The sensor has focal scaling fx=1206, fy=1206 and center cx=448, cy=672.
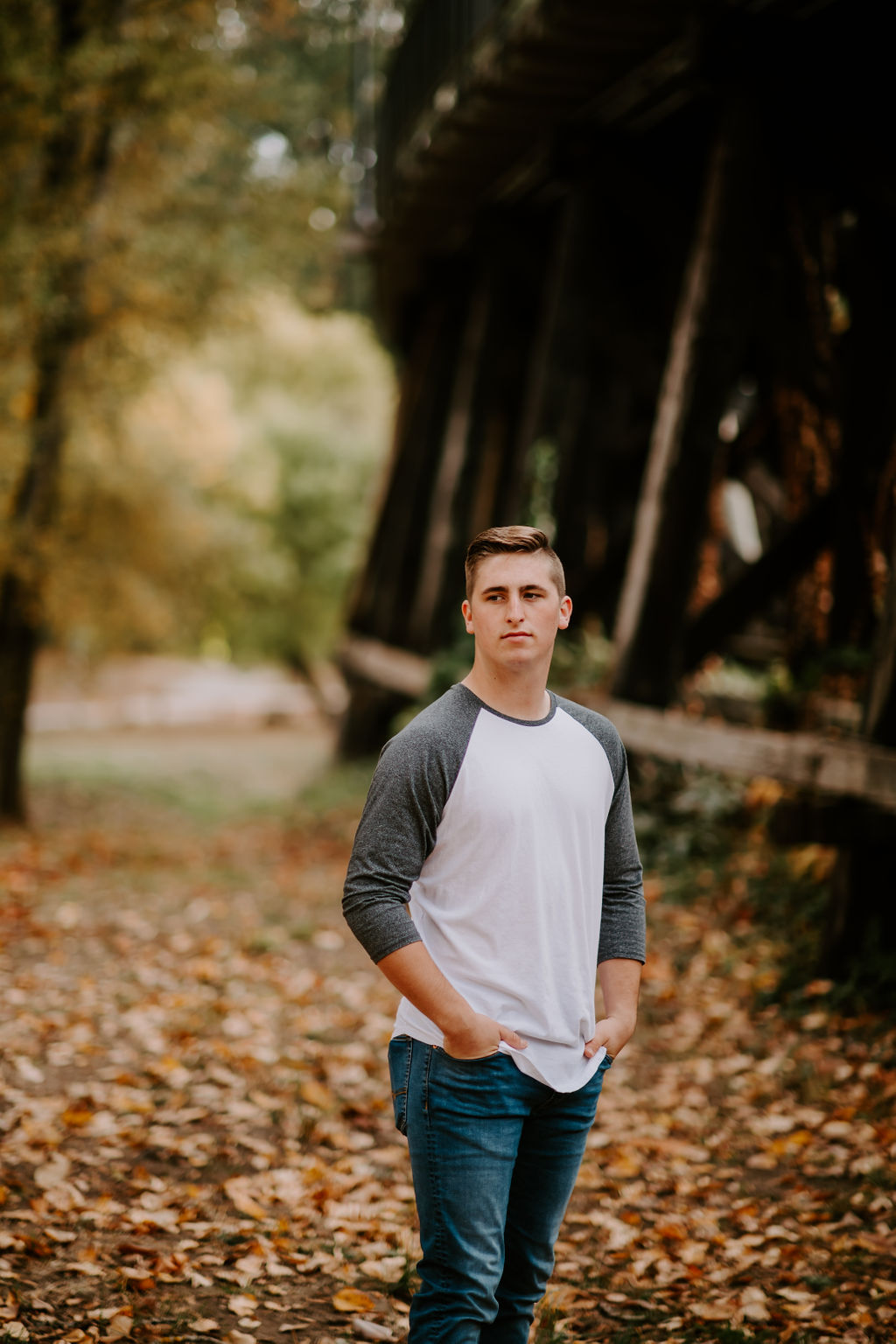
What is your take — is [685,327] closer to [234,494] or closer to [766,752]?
[766,752]

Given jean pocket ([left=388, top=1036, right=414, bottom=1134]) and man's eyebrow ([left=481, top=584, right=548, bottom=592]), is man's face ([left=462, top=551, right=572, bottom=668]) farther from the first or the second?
jean pocket ([left=388, top=1036, right=414, bottom=1134])

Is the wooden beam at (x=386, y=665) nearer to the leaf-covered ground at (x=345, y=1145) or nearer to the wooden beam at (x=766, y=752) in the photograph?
the wooden beam at (x=766, y=752)

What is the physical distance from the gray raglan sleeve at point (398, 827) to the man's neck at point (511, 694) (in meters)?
0.14

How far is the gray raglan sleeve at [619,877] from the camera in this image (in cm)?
251

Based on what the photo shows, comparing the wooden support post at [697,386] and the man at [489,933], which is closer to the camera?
the man at [489,933]

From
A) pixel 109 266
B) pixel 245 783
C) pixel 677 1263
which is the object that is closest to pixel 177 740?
pixel 245 783

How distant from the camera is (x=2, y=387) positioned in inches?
395

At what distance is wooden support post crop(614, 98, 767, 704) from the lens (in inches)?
252

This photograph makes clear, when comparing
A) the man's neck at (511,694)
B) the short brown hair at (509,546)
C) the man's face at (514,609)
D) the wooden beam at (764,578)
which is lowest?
the man's neck at (511,694)

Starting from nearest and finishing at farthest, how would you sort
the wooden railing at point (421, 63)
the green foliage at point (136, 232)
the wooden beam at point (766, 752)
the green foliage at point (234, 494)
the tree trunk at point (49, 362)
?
the wooden beam at point (766, 752), the wooden railing at point (421, 63), the green foliage at point (136, 232), the tree trunk at point (49, 362), the green foliage at point (234, 494)

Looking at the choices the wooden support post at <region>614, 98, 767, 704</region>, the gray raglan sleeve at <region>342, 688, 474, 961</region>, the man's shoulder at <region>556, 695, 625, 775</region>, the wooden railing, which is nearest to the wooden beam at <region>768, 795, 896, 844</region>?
the wooden support post at <region>614, 98, 767, 704</region>

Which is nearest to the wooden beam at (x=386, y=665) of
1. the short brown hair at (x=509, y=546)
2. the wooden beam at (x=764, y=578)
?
the wooden beam at (x=764, y=578)

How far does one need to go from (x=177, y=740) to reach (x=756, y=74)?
2164 centimetres

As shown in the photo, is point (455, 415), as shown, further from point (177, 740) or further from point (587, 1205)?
point (177, 740)
